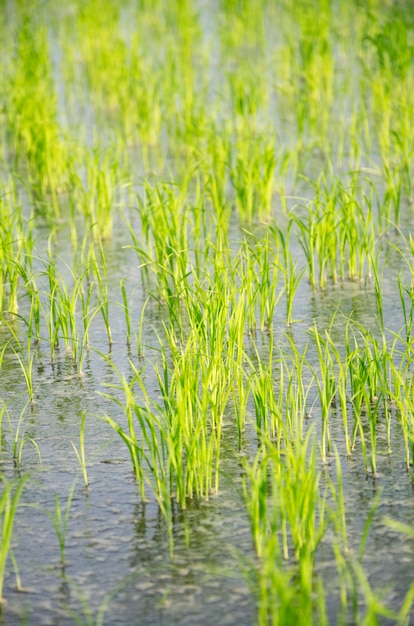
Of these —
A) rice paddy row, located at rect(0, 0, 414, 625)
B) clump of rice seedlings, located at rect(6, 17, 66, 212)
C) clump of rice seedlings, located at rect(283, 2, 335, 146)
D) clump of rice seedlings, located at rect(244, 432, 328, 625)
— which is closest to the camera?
clump of rice seedlings, located at rect(244, 432, 328, 625)

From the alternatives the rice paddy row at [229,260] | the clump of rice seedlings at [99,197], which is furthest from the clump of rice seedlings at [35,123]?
the clump of rice seedlings at [99,197]

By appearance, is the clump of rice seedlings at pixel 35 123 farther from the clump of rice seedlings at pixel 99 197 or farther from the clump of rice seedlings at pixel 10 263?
the clump of rice seedlings at pixel 10 263

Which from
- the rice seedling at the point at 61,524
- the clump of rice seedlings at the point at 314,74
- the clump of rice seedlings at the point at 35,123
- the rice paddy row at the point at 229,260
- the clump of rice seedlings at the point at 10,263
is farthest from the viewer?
the clump of rice seedlings at the point at 314,74

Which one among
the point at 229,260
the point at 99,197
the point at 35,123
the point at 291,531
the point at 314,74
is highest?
the point at 314,74

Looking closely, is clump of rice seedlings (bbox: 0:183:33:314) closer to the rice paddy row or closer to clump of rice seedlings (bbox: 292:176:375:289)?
the rice paddy row

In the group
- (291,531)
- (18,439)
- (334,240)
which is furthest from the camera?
(334,240)

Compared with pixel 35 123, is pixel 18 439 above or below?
below

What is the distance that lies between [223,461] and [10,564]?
0.56 metres

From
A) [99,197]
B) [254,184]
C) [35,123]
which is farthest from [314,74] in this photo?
[99,197]

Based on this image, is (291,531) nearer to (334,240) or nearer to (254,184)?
(334,240)

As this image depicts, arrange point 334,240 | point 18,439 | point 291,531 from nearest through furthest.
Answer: point 291,531
point 18,439
point 334,240

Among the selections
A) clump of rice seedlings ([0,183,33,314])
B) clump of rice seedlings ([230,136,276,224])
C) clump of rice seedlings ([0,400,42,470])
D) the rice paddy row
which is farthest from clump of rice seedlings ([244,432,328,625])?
clump of rice seedlings ([230,136,276,224])

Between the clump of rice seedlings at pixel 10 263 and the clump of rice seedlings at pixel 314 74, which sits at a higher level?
the clump of rice seedlings at pixel 314 74

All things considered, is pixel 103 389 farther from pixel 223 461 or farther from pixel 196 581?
pixel 196 581
